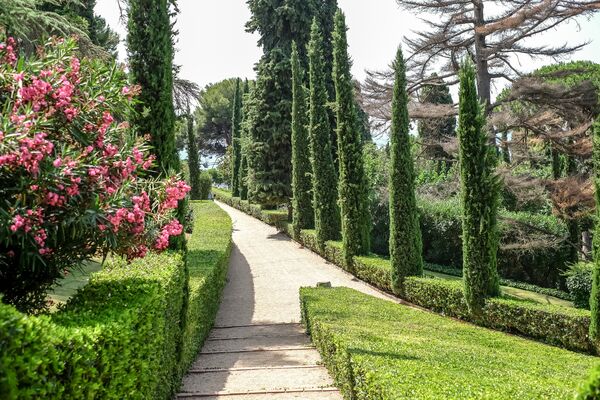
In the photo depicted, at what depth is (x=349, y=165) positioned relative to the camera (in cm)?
Result: 1752

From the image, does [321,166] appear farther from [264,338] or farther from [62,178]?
[62,178]

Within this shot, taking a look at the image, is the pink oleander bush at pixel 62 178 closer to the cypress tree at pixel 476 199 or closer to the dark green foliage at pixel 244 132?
the cypress tree at pixel 476 199

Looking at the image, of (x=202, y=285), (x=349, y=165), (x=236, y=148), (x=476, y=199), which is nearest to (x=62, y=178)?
(x=202, y=285)

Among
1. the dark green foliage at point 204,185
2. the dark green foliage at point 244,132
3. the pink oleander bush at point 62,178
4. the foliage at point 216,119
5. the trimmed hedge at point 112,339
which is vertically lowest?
the trimmed hedge at point 112,339

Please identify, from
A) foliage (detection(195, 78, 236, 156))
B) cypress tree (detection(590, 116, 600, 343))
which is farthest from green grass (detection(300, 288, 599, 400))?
foliage (detection(195, 78, 236, 156))

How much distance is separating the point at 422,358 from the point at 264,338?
5.25 metres

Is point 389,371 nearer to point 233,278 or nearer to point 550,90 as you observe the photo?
point 233,278

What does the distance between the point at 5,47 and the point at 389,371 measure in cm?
507

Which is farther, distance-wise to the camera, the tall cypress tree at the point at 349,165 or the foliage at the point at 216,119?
the foliage at the point at 216,119

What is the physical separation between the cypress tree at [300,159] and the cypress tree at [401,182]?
854cm

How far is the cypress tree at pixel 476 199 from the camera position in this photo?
37.5 feet

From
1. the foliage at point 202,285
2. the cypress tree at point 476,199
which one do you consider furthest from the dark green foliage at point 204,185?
the cypress tree at point 476,199

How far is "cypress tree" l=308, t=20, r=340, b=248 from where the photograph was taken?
2016cm

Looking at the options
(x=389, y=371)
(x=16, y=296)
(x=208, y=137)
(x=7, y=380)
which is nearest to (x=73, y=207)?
(x=16, y=296)
